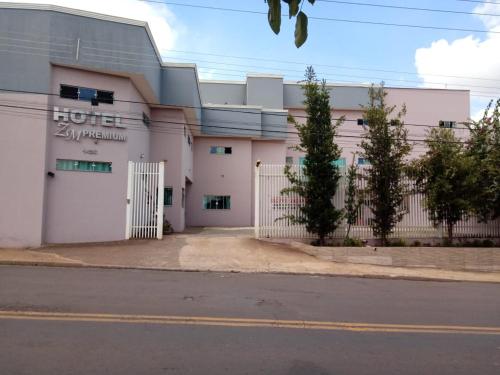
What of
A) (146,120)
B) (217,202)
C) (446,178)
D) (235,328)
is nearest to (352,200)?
(446,178)

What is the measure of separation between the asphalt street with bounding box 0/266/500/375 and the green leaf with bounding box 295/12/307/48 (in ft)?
11.5

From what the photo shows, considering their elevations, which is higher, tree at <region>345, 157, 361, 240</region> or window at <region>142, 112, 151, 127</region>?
window at <region>142, 112, 151, 127</region>

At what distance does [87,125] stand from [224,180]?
14390 mm

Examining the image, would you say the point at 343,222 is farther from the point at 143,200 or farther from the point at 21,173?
the point at 21,173

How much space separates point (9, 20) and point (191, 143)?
14765mm

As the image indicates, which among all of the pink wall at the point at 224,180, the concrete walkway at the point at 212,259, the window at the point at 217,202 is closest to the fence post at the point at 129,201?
the concrete walkway at the point at 212,259

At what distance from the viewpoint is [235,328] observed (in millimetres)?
6680

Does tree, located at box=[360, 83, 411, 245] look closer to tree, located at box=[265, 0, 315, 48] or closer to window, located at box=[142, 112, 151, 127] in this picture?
window, located at box=[142, 112, 151, 127]

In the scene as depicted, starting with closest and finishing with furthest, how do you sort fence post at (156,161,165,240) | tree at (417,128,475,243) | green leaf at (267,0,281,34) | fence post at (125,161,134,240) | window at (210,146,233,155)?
green leaf at (267,0,281,34) < tree at (417,128,475,243) < fence post at (156,161,165,240) < fence post at (125,161,134,240) < window at (210,146,233,155)

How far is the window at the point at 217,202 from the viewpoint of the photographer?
31.4 m

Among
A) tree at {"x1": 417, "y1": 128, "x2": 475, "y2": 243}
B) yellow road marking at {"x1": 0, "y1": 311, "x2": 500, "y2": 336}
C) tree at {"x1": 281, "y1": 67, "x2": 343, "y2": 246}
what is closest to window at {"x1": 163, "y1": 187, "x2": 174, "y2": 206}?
tree at {"x1": 281, "y1": 67, "x2": 343, "y2": 246}

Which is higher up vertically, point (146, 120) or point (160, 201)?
point (146, 120)

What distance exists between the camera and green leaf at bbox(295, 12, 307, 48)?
100 inches

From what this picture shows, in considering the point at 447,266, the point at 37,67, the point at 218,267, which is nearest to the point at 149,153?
the point at 37,67
